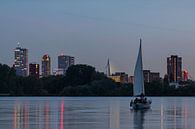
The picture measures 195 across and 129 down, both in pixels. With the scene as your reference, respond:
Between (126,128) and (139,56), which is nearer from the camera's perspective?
(126,128)

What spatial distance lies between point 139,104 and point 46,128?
137 feet

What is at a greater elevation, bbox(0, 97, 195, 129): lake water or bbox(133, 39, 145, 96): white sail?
bbox(133, 39, 145, 96): white sail

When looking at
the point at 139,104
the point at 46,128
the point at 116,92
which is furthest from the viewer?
the point at 116,92

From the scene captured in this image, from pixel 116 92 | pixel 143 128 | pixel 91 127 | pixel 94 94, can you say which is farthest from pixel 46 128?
pixel 116 92

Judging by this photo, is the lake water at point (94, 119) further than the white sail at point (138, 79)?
No

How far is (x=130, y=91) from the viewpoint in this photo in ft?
623

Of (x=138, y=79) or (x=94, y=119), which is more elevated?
(x=138, y=79)

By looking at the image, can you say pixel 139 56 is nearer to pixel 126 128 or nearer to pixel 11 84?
pixel 126 128

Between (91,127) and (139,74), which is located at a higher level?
(139,74)

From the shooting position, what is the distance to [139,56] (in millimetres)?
89062

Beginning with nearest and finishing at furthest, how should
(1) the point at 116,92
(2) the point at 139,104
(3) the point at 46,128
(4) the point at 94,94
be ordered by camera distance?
(3) the point at 46,128
(2) the point at 139,104
(4) the point at 94,94
(1) the point at 116,92

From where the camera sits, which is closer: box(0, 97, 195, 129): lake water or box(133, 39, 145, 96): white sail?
box(0, 97, 195, 129): lake water

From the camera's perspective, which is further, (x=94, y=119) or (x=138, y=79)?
(x=138, y=79)

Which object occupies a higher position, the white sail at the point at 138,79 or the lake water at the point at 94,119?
the white sail at the point at 138,79
